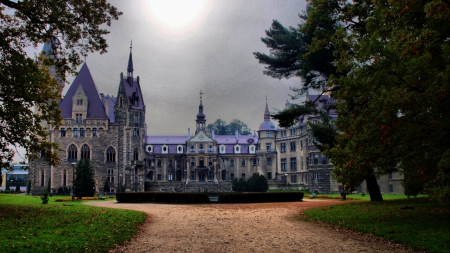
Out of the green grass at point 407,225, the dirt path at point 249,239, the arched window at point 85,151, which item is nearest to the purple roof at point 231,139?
the arched window at point 85,151

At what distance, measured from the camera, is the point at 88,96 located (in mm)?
60125

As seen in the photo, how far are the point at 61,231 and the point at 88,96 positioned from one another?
52.1 meters

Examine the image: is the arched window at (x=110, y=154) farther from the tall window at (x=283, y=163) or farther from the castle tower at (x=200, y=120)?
the tall window at (x=283, y=163)

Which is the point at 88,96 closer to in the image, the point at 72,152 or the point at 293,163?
the point at 72,152

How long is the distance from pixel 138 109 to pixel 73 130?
34.0ft

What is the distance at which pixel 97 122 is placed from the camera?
5894 cm

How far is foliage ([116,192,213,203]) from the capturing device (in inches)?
1188

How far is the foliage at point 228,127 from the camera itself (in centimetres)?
10031

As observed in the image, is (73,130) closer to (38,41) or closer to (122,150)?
(122,150)

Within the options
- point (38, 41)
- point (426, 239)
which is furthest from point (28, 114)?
point (426, 239)

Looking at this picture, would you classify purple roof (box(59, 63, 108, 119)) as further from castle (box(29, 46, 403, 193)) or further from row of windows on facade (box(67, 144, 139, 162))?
row of windows on facade (box(67, 144, 139, 162))

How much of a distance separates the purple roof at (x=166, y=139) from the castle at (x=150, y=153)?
1.60 feet

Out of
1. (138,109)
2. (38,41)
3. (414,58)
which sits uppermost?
(138,109)

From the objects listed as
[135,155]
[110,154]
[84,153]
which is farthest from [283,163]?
[84,153]
